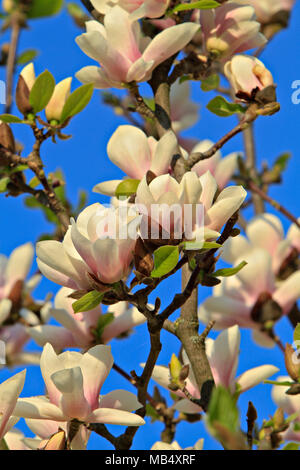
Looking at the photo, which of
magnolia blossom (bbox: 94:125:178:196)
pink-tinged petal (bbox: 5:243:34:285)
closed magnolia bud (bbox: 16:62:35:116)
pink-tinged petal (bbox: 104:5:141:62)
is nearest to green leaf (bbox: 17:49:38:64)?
pink-tinged petal (bbox: 5:243:34:285)

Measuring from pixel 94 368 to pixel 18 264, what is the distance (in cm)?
124

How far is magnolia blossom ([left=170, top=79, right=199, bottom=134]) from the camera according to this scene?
213 centimetres

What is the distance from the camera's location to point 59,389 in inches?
48.3

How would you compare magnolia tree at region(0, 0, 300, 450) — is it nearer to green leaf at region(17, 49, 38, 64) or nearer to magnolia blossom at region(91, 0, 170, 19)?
magnolia blossom at region(91, 0, 170, 19)

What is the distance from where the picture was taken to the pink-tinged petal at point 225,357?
60.4 inches

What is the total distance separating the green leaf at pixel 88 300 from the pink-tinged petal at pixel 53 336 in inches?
19.4

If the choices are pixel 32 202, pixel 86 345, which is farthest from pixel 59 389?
pixel 32 202

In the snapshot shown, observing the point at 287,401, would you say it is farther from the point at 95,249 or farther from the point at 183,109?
the point at 183,109

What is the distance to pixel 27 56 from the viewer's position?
2.76m

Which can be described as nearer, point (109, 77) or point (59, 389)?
point (59, 389)

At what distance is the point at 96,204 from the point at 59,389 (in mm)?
347
